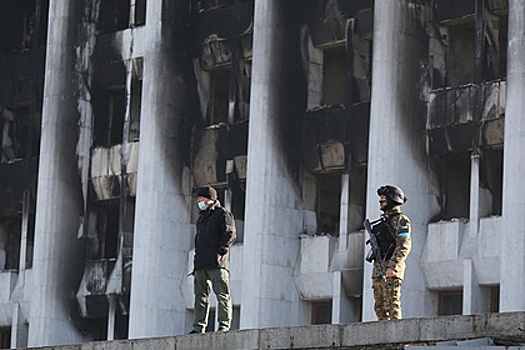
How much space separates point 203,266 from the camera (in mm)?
26453

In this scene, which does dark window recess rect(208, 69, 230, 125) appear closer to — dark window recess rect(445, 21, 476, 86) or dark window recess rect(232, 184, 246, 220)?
dark window recess rect(232, 184, 246, 220)

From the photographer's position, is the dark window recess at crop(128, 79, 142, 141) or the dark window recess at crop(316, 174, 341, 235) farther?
the dark window recess at crop(128, 79, 142, 141)

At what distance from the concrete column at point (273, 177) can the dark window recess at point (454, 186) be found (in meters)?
4.59

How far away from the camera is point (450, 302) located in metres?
42.4

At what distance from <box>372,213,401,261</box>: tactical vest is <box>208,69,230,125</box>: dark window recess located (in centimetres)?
2486

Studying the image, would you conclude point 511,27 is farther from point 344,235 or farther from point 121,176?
point 121,176

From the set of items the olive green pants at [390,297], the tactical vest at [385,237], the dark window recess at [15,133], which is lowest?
the olive green pants at [390,297]

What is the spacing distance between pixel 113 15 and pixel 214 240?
90.1 ft

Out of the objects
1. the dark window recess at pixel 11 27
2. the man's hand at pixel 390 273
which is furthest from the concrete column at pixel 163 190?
the man's hand at pixel 390 273

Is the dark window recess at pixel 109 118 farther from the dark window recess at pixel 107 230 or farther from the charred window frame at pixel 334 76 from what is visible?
the charred window frame at pixel 334 76

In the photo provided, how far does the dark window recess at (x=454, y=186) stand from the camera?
42594 millimetres

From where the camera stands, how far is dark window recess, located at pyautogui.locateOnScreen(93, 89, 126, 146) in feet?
172

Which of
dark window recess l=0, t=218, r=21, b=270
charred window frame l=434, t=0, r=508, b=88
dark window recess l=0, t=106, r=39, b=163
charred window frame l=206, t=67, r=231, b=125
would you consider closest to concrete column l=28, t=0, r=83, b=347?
dark window recess l=0, t=106, r=39, b=163

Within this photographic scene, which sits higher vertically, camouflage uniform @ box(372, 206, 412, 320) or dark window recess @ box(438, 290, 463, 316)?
dark window recess @ box(438, 290, 463, 316)
